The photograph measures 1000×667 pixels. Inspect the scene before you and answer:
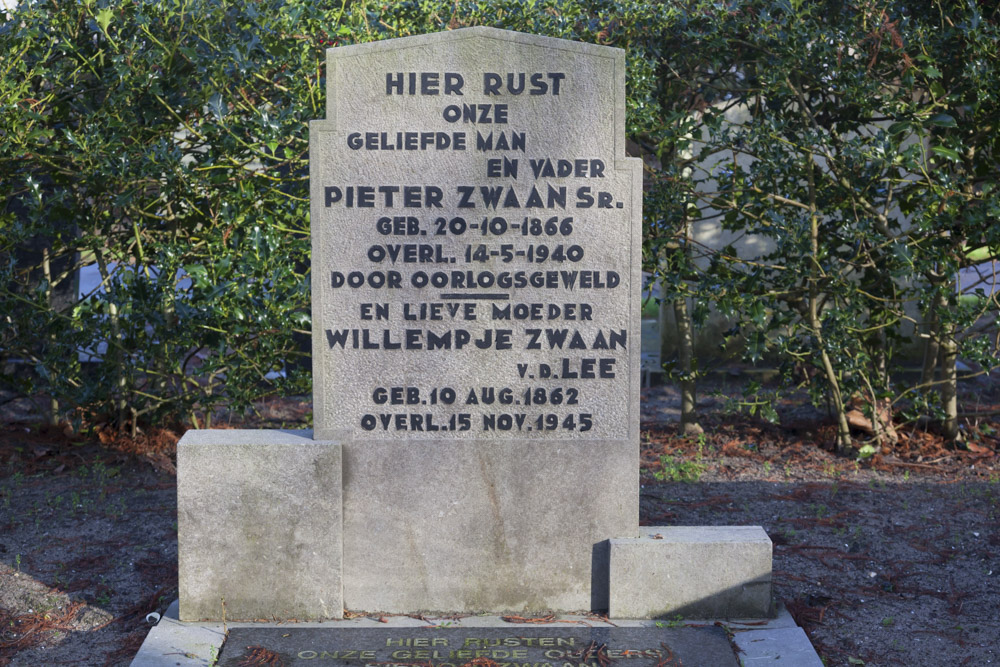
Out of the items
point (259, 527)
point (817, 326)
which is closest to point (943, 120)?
point (817, 326)

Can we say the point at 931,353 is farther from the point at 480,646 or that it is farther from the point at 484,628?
the point at 480,646

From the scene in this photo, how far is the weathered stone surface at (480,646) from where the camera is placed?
13.4 feet

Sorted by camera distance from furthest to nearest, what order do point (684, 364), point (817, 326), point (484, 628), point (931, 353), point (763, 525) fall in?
point (684, 364)
point (931, 353)
point (817, 326)
point (763, 525)
point (484, 628)

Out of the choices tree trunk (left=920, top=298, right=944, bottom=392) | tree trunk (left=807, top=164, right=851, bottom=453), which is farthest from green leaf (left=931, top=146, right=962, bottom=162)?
tree trunk (left=920, top=298, right=944, bottom=392)

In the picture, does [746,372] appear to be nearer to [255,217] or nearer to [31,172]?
[255,217]

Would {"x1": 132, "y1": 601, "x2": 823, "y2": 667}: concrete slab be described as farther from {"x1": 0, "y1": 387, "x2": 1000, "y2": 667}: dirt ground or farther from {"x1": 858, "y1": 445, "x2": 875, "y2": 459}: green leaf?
{"x1": 858, "y1": 445, "x2": 875, "y2": 459}: green leaf

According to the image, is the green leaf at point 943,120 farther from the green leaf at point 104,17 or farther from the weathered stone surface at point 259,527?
the green leaf at point 104,17

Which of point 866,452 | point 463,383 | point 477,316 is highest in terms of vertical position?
point 477,316

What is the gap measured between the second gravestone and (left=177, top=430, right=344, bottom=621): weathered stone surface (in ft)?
0.36

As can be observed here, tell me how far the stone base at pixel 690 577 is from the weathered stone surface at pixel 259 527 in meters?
1.22

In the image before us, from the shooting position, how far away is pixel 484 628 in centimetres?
440

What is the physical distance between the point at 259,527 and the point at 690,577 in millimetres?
1831

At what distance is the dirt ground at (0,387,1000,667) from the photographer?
4.52 meters

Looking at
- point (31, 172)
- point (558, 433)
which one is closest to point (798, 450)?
point (558, 433)
